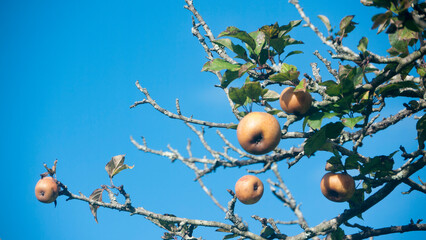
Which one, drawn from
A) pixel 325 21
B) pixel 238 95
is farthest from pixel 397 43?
pixel 238 95

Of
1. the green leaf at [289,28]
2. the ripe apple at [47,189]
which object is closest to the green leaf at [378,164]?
the green leaf at [289,28]

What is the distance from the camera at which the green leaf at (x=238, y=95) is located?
3.05 metres

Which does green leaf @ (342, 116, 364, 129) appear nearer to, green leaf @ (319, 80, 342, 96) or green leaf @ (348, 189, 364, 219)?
green leaf @ (319, 80, 342, 96)

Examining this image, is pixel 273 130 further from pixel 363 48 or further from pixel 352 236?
pixel 352 236

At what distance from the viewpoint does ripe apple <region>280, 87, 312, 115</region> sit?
3.11m

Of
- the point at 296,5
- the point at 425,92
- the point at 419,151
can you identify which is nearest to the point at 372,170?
the point at 419,151

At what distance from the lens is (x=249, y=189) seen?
387cm

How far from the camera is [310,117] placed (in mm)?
3078

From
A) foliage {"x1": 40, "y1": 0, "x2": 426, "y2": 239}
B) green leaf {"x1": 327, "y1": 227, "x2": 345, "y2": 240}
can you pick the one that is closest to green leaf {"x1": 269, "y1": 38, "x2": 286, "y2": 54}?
foliage {"x1": 40, "y1": 0, "x2": 426, "y2": 239}

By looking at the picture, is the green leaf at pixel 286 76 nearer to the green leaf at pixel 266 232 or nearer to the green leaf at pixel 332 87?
the green leaf at pixel 332 87

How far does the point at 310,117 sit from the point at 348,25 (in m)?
0.96

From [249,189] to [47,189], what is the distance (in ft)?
8.04

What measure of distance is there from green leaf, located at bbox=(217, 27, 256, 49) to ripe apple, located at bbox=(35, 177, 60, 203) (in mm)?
2734

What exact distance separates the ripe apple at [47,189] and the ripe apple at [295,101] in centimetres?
294
